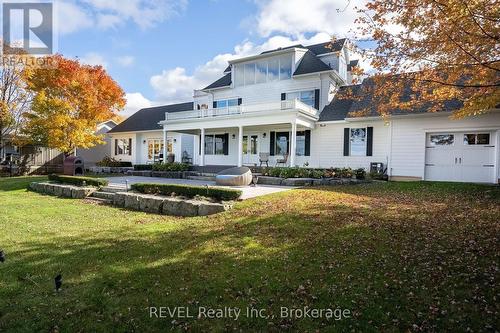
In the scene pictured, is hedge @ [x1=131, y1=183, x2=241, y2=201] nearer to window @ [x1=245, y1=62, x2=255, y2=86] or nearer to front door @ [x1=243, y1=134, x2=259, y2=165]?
front door @ [x1=243, y1=134, x2=259, y2=165]

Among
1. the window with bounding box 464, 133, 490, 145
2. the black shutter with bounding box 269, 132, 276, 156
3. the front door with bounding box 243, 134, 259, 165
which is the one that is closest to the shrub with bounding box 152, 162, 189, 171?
the front door with bounding box 243, 134, 259, 165

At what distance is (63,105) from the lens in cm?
2053

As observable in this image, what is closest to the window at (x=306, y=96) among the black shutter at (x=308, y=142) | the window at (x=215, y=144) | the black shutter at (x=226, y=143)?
the black shutter at (x=308, y=142)

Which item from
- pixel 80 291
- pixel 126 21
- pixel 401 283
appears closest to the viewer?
pixel 401 283

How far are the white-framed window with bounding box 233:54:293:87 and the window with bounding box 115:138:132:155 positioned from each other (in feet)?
41.1

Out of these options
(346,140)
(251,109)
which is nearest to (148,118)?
(251,109)

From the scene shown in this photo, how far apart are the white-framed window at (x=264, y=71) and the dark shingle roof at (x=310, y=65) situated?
28.6 inches

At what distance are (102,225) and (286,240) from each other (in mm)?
4886

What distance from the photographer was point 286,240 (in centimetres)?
577

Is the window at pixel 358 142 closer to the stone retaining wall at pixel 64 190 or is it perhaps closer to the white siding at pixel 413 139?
the white siding at pixel 413 139

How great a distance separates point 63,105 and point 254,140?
12609mm

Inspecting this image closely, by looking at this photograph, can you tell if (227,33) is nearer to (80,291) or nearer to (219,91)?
(219,91)

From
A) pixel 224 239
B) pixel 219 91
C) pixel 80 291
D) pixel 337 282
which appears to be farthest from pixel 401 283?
pixel 219 91

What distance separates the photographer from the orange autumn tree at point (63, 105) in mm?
20391
